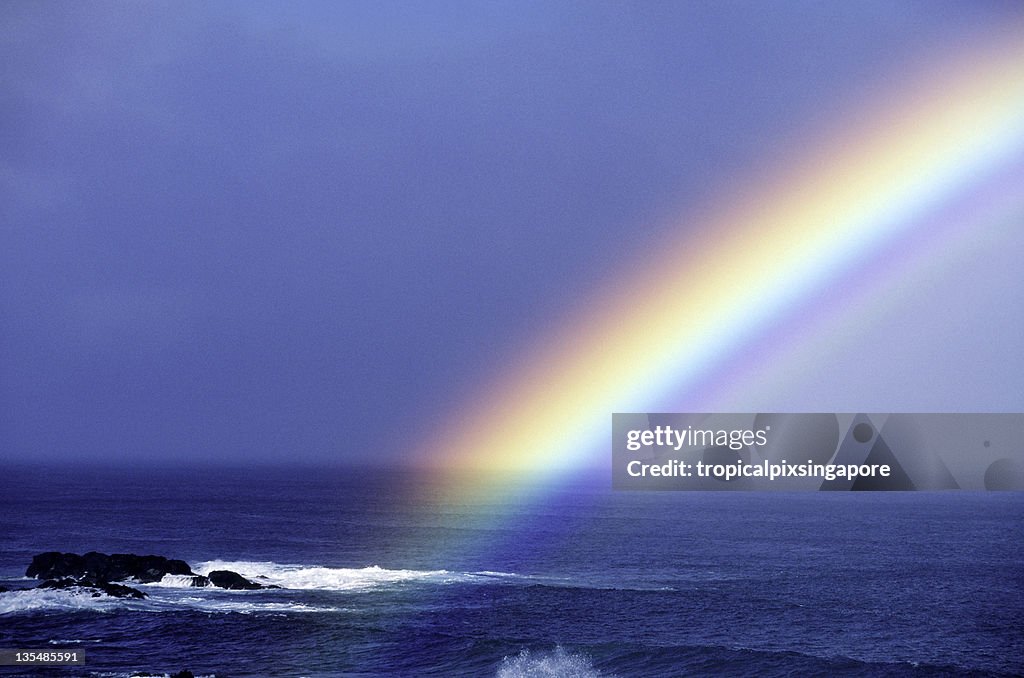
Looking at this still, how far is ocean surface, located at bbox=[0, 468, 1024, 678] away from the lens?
41656 mm

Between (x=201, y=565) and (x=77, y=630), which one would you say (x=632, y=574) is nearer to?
(x=201, y=565)

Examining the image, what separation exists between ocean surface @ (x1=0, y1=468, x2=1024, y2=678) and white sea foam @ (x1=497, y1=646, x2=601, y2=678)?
0.49 feet

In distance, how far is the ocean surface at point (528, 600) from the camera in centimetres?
4166

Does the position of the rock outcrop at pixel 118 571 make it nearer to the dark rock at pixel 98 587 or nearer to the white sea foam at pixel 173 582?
the white sea foam at pixel 173 582

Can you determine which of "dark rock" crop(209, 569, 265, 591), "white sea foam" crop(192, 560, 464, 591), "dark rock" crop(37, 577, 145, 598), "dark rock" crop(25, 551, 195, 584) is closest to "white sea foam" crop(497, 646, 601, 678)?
"white sea foam" crop(192, 560, 464, 591)

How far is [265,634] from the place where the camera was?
4450cm

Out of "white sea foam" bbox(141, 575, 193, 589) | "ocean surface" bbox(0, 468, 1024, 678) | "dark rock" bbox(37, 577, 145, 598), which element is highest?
"dark rock" bbox(37, 577, 145, 598)

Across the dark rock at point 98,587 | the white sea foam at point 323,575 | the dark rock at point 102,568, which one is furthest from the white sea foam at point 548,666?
the dark rock at point 102,568

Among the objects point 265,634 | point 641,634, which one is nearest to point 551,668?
point 641,634

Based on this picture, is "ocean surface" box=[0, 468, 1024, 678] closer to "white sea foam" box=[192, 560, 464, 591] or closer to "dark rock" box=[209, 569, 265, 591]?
"white sea foam" box=[192, 560, 464, 591]

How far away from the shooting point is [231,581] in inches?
2304

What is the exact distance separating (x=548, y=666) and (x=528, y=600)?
673 inches

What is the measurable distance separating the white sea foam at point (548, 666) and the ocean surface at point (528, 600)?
15 cm

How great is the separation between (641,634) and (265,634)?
65.7ft
